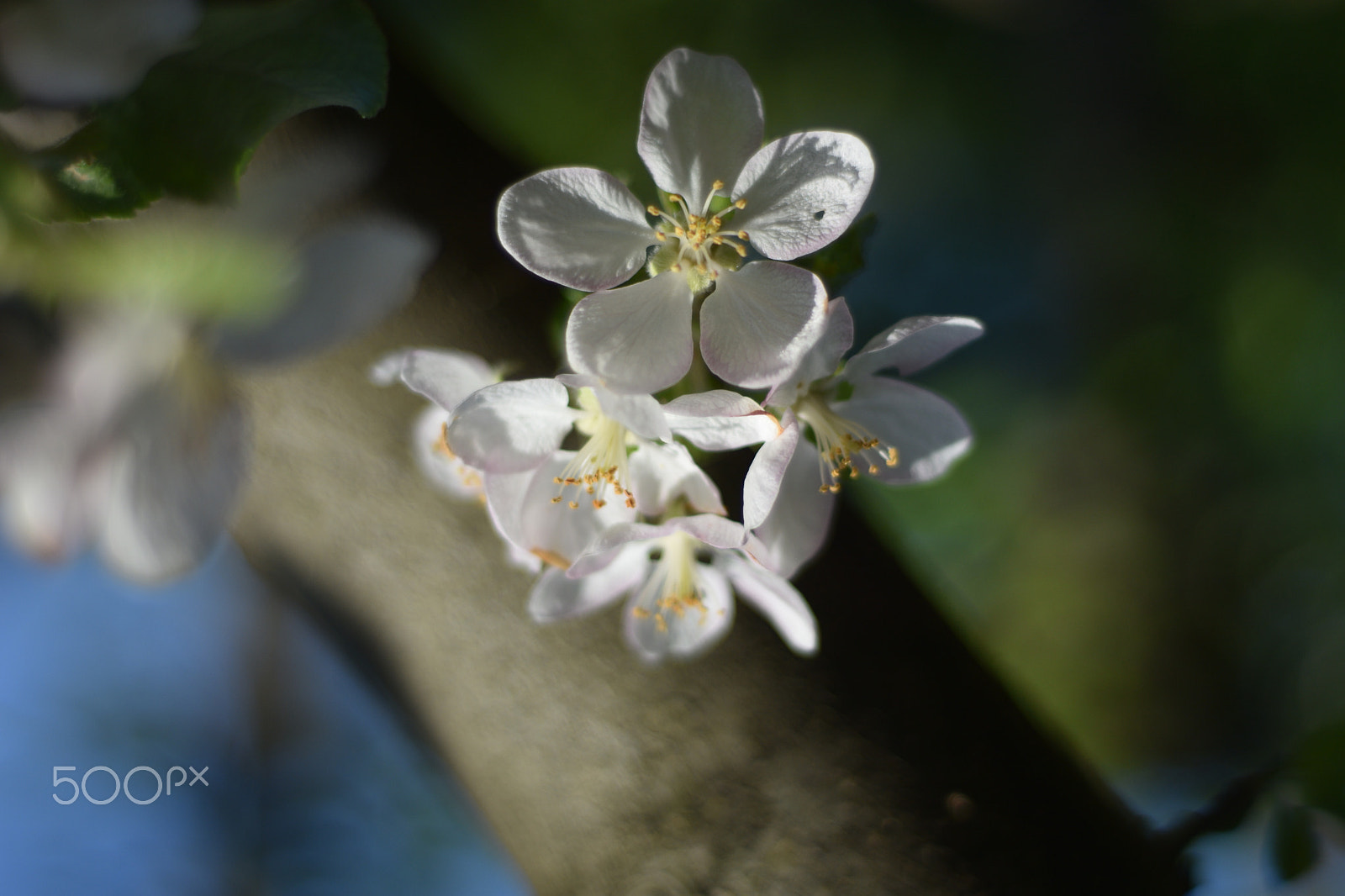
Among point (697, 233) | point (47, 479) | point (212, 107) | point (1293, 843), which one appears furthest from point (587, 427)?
point (1293, 843)

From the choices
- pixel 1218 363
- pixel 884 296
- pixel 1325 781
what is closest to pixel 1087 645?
pixel 1218 363

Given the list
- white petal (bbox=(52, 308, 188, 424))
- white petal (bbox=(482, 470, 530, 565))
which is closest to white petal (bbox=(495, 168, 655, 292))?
white petal (bbox=(482, 470, 530, 565))

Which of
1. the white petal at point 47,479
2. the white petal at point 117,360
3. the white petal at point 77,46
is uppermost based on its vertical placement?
the white petal at point 77,46

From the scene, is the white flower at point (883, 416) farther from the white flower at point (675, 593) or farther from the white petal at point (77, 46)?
the white petal at point (77, 46)

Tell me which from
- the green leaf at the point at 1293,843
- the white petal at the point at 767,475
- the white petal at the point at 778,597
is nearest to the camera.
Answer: the white petal at the point at 767,475

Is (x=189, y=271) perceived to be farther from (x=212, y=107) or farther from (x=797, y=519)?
(x=797, y=519)

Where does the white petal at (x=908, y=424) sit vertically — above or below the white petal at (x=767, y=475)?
below

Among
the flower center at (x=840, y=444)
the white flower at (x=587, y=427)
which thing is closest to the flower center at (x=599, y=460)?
the white flower at (x=587, y=427)
